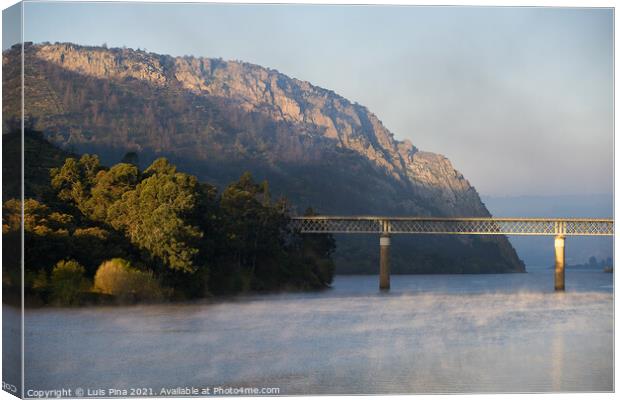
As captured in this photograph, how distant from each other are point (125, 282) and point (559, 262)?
4763cm

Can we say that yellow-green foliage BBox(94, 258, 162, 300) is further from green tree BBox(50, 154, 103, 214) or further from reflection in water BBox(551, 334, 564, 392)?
reflection in water BBox(551, 334, 564, 392)

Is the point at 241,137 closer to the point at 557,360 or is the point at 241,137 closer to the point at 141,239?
the point at 141,239

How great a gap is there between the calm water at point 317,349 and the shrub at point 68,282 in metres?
0.78

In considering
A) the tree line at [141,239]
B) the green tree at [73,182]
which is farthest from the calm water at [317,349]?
the green tree at [73,182]

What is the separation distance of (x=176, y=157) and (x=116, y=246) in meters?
55.4

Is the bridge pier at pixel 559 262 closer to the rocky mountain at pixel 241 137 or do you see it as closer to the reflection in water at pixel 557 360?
the rocky mountain at pixel 241 137

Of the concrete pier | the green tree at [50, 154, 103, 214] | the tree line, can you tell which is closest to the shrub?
the tree line

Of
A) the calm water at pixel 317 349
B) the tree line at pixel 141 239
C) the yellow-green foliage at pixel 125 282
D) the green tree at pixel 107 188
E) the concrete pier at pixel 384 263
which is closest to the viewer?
the calm water at pixel 317 349

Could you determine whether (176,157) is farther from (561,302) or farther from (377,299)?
(561,302)

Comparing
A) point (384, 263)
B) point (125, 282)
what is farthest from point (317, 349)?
point (384, 263)

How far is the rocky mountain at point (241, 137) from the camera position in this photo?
257ft

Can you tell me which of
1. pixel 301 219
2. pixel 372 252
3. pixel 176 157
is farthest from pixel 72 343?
pixel 372 252

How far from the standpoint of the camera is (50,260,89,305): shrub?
36.9 metres

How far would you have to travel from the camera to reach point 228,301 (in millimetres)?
48969
